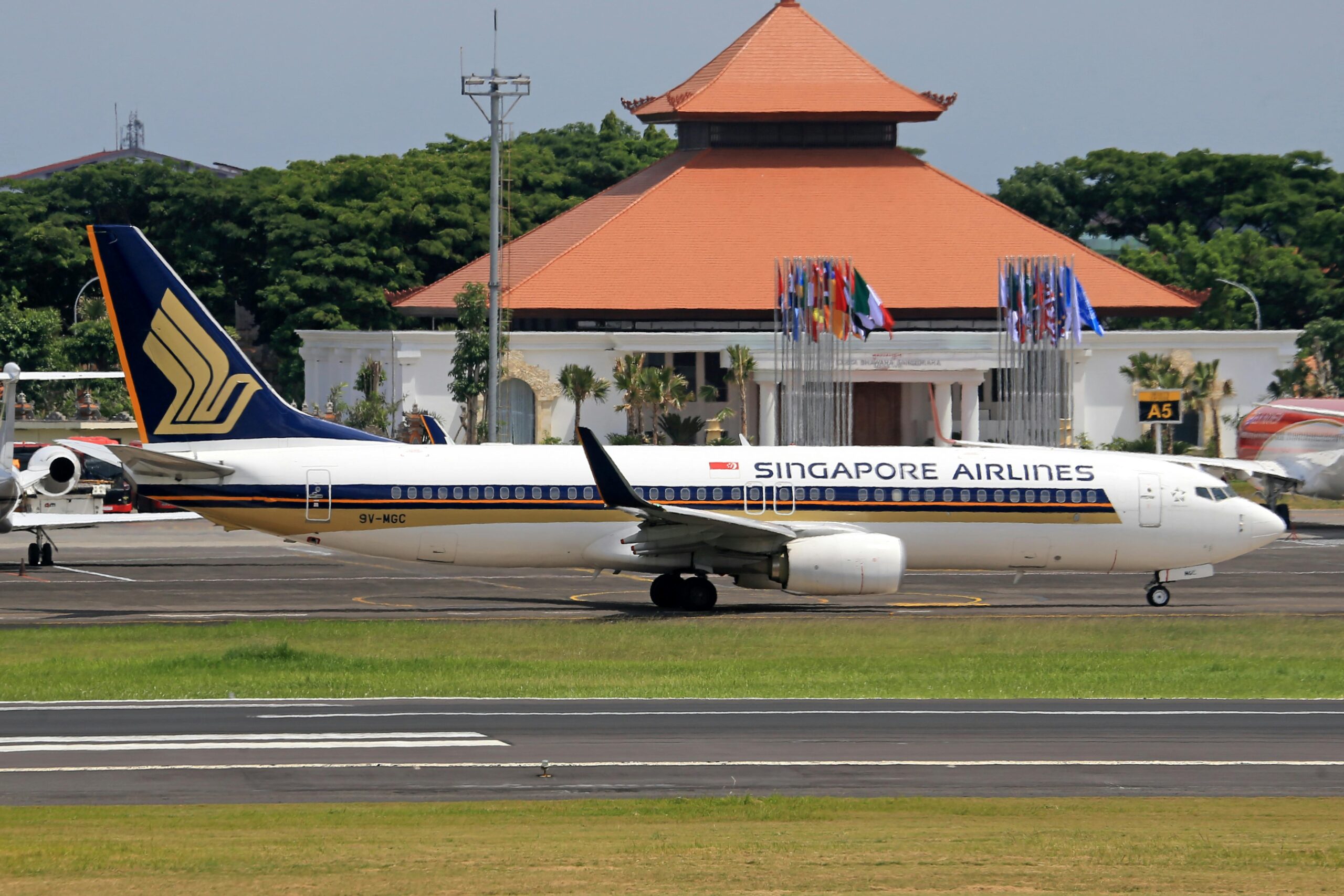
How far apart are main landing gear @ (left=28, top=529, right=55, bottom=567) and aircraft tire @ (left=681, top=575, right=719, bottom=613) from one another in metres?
18.1

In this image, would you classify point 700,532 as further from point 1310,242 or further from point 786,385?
point 1310,242

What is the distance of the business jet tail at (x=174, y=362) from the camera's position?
1363 inches

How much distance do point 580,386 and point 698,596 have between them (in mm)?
42550

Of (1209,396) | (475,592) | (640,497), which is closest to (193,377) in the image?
(475,592)

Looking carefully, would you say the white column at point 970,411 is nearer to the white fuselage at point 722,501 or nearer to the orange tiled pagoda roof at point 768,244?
the orange tiled pagoda roof at point 768,244

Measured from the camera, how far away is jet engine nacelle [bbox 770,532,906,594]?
3412cm

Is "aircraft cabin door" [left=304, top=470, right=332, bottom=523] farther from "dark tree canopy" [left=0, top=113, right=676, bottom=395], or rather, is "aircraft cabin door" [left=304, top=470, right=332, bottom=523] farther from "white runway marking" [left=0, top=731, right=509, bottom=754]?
"dark tree canopy" [left=0, top=113, right=676, bottom=395]

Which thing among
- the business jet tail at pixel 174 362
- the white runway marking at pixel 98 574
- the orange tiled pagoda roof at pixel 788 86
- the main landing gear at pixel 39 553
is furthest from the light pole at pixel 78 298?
the business jet tail at pixel 174 362

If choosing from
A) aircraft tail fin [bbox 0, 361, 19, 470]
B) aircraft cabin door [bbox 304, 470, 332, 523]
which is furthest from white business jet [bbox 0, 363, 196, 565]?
aircraft cabin door [bbox 304, 470, 332, 523]

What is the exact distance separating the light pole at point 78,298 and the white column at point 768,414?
150 feet

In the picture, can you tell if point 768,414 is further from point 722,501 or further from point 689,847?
point 689,847

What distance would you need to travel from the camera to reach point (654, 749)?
2039cm

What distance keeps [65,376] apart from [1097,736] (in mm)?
28783

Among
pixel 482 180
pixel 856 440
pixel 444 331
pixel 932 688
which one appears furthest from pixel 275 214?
pixel 932 688
